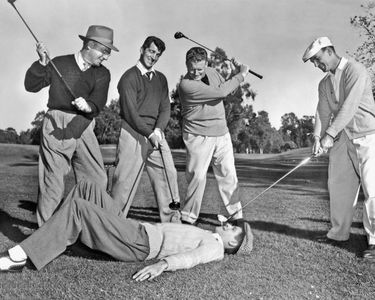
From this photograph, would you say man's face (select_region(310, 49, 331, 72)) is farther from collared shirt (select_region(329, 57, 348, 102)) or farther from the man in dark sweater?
the man in dark sweater

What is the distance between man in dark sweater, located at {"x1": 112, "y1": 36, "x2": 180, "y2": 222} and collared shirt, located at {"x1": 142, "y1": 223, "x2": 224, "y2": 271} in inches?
57.1

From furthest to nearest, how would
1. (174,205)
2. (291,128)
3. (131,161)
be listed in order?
(291,128) < (174,205) < (131,161)

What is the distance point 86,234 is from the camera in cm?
466

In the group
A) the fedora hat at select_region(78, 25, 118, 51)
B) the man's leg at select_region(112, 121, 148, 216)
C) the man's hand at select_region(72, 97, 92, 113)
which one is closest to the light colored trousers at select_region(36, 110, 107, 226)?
the man's hand at select_region(72, 97, 92, 113)

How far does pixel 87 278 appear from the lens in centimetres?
458

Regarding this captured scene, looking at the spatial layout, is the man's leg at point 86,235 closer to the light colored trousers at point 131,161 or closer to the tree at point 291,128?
the light colored trousers at point 131,161

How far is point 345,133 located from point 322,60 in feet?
2.53

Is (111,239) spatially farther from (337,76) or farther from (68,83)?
(337,76)

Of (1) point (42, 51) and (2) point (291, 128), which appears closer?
(1) point (42, 51)

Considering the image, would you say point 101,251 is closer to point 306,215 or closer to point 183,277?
point 183,277

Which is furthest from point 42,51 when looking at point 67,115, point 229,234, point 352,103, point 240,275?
point 352,103

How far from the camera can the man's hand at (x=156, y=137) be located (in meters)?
6.12

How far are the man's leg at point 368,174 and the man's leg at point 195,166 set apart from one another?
1.65m

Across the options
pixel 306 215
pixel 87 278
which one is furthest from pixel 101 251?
pixel 306 215
